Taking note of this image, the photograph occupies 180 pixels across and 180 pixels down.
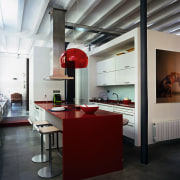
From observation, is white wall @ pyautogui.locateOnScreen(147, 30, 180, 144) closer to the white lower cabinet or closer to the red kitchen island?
the white lower cabinet

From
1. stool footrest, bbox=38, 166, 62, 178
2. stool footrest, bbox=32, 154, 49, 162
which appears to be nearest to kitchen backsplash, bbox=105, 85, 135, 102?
stool footrest, bbox=32, 154, 49, 162

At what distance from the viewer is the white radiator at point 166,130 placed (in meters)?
3.78

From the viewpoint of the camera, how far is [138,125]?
149 inches

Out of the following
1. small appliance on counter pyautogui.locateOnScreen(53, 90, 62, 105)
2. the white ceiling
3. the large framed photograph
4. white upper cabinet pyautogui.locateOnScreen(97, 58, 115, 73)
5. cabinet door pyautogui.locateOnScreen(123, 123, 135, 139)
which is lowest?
cabinet door pyautogui.locateOnScreen(123, 123, 135, 139)

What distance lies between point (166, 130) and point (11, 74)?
961cm

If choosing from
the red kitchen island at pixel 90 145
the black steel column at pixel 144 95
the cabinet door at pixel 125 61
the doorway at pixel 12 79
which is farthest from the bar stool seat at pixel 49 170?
the doorway at pixel 12 79

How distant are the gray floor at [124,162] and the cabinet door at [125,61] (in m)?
1.93

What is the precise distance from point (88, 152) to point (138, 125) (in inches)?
67.3

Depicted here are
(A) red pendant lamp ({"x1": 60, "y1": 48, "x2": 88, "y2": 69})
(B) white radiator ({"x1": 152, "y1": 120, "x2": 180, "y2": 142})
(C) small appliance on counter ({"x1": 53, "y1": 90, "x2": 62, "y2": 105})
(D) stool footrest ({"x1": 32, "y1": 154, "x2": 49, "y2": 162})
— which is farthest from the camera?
(C) small appliance on counter ({"x1": 53, "y1": 90, "x2": 62, "y2": 105})

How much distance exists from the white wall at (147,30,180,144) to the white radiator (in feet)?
0.41

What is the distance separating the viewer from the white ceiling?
3.99 meters

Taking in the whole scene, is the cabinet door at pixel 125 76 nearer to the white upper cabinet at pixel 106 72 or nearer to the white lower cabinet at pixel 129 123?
the white upper cabinet at pixel 106 72

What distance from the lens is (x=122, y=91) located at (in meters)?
5.43

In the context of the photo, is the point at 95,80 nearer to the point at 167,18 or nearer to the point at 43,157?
the point at 167,18
